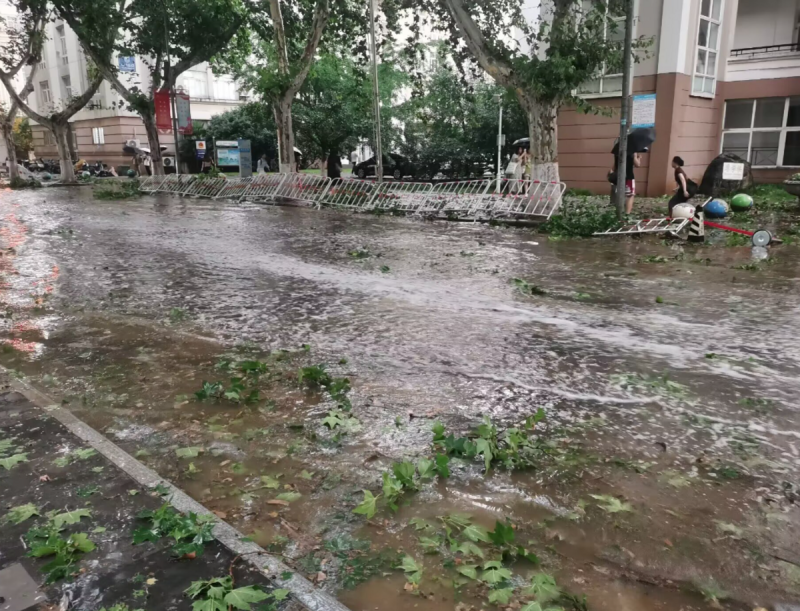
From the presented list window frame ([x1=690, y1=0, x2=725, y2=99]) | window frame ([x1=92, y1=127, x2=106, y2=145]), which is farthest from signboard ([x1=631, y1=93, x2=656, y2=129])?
window frame ([x1=92, y1=127, x2=106, y2=145])

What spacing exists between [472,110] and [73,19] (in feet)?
55.6

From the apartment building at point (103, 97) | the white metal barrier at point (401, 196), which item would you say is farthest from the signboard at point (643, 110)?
the apartment building at point (103, 97)

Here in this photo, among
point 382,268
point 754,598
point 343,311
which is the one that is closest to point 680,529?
point 754,598

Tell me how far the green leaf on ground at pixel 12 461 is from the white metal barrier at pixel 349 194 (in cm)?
1580

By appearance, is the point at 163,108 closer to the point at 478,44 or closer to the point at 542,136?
the point at 478,44

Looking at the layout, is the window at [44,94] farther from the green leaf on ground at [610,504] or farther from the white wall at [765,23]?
the green leaf on ground at [610,504]

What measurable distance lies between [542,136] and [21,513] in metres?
14.3

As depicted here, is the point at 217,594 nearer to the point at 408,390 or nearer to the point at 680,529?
the point at 680,529

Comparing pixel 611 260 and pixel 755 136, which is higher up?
pixel 755 136

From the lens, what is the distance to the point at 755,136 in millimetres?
22922

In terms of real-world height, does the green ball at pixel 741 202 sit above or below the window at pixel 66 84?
below

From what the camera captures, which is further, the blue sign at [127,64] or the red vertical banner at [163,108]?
the blue sign at [127,64]

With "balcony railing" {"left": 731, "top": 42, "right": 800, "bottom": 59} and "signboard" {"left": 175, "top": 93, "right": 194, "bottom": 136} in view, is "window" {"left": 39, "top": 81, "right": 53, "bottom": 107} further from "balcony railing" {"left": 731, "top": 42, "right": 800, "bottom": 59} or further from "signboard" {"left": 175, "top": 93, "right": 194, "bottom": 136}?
→ "balcony railing" {"left": 731, "top": 42, "right": 800, "bottom": 59}

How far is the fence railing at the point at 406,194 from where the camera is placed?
15.6 m
